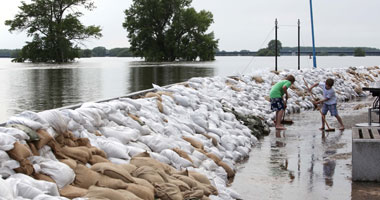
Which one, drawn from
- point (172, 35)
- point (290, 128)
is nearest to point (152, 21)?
point (172, 35)

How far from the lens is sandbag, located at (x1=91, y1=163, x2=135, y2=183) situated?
5.66 metres

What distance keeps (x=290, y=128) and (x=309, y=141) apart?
1990 millimetres

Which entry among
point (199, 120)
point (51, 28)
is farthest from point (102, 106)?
point (51, 28)

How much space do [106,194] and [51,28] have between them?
62858 millimetres

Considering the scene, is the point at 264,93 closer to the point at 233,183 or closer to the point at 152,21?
the point at 233,183

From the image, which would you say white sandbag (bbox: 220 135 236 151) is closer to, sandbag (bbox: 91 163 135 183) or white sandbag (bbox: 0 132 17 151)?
sandbag (bbox: 91 163 135 183)

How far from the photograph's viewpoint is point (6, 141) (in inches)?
206

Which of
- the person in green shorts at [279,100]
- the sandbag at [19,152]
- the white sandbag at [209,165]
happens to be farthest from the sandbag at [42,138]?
the person in green shorts at [279,100]

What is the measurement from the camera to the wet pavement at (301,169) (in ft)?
23.6

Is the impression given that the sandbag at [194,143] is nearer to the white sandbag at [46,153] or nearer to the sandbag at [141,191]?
the sandbag at [141,191]

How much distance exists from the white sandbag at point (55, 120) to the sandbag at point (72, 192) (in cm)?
103

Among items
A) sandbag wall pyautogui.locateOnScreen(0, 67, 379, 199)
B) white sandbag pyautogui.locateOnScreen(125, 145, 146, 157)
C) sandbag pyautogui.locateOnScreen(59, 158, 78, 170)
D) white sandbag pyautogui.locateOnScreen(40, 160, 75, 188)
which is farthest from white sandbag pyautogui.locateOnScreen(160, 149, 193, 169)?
white sandbag pyautogui.locateOnScreen(40, 160, 75, 188)

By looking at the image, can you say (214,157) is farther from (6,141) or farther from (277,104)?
(277,104)

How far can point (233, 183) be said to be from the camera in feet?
25.5
